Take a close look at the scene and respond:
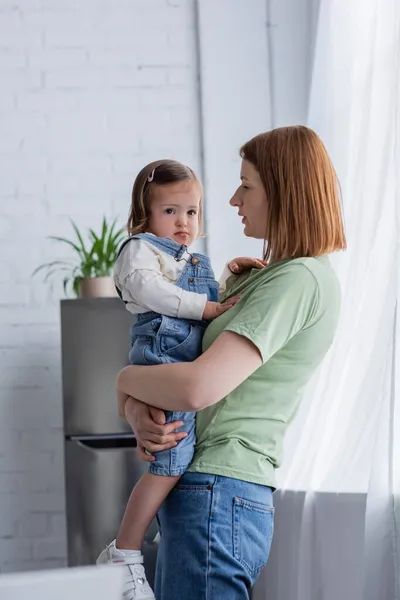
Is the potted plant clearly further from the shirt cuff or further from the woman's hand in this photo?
the woman's hand

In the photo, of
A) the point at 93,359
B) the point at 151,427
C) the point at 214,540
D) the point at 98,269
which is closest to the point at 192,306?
the point at 151,427

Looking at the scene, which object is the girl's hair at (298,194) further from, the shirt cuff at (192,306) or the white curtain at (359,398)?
the white curtain at (359,398)

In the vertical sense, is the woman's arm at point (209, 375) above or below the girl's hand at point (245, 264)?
below

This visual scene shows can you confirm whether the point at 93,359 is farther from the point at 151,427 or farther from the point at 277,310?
the point at 277,310

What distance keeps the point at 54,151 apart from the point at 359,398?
2148 mm

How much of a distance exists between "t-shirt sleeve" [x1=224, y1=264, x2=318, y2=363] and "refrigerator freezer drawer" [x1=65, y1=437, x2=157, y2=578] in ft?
5.94

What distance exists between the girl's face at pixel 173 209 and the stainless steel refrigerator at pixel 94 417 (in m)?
1.32

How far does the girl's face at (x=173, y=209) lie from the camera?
196 centimetres

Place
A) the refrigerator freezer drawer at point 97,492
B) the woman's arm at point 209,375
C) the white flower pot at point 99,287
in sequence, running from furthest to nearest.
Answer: the white flower pot at point 99,287 < the refrigerator freezer drawer at point 97,492 < the woman's arm at point 209,375

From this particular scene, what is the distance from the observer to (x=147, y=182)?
198 cm

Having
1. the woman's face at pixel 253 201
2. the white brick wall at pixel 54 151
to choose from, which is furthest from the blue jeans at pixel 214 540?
the white brick wall at pixel 54 151

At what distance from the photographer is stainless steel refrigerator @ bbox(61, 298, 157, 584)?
322cm

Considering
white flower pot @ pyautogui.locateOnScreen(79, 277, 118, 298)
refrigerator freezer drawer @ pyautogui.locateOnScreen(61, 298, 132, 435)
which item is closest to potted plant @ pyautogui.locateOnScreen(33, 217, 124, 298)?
white flower pot @ pyautogui.locateOnScreen(79, 277, 118, 298)

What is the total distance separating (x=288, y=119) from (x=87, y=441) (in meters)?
1.72
